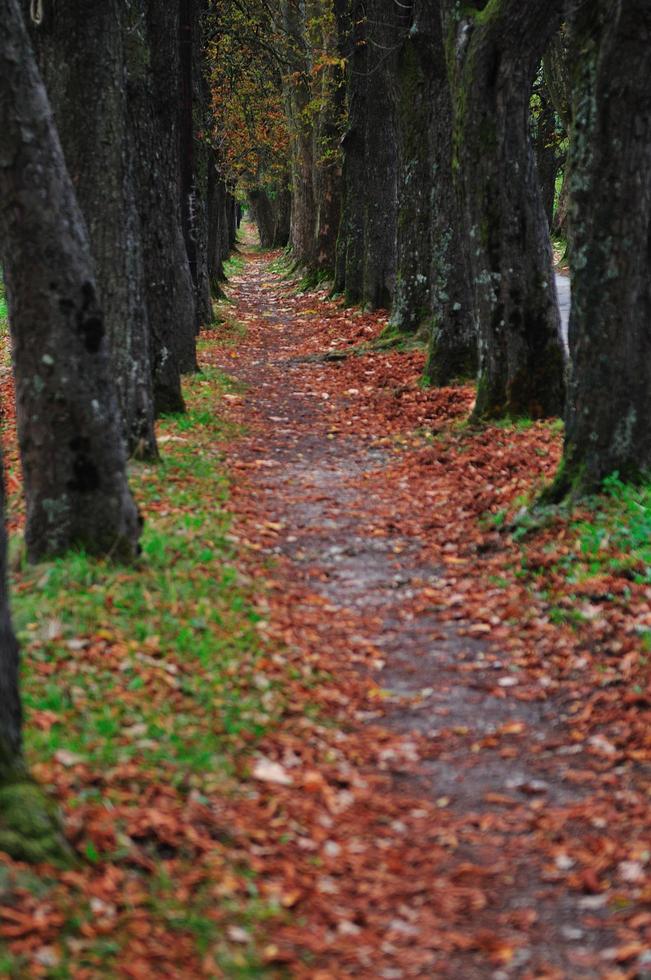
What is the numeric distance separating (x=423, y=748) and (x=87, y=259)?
3.51m

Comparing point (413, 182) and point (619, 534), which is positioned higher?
point (413, 182)

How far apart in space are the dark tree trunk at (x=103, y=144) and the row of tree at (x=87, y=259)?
0.04 feet

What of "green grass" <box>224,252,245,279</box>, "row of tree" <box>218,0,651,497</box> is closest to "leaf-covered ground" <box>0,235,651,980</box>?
"row of tree" <box>218,0,651,497</box>

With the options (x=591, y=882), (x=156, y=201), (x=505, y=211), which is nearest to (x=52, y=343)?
(x=591, y=882)

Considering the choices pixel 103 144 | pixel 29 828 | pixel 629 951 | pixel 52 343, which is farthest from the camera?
pixel 103 144

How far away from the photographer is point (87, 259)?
19.5 ft

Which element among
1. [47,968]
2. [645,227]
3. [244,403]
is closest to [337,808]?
[47,968]

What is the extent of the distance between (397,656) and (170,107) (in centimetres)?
939

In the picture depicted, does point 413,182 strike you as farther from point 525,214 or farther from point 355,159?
point 355,159

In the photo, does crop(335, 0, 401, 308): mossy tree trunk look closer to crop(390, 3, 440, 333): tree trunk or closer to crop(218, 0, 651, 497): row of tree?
crop(218, 0, 651, 497): row of tree

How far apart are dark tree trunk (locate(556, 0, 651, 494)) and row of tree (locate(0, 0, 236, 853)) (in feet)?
11.6

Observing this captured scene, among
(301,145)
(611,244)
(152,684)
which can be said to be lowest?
(152,684)

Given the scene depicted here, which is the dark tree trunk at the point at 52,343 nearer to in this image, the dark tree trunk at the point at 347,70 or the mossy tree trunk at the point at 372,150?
the mossy tree trunk at the point at 372,150

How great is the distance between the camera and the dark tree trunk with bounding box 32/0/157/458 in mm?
8172
